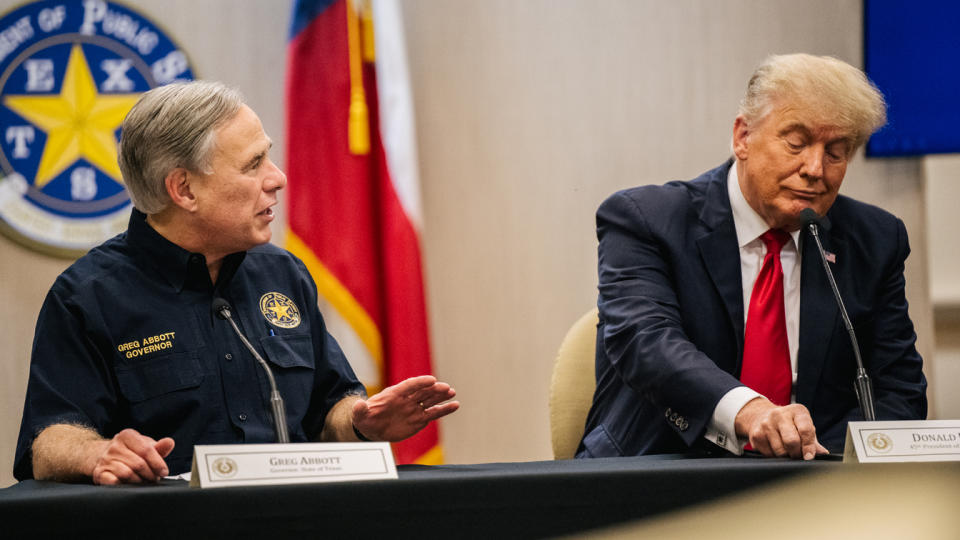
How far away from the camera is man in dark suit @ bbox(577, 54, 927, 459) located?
1954mm

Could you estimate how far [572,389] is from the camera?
221 centimetres

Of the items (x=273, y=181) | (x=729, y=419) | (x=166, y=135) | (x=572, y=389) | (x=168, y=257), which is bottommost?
(x=572, y=389)

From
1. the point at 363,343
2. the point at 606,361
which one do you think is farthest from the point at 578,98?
the point at 606,361

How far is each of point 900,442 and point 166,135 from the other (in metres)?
1.28

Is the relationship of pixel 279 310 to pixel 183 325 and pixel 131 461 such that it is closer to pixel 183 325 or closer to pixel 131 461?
pixel 183 325

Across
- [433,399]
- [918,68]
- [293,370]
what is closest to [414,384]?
[433,399]

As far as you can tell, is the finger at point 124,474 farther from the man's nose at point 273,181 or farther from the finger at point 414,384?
the man's nose at point 273,181

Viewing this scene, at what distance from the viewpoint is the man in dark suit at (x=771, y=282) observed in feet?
6.41

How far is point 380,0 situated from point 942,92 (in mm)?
1791

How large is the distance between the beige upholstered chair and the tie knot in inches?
16.6

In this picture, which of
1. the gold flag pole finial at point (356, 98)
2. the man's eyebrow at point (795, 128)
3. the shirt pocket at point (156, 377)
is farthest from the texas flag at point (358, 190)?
the man's eyebrow at point (795, 128)

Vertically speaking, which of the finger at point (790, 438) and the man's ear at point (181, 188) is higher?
the man's ear at point (181, 188)

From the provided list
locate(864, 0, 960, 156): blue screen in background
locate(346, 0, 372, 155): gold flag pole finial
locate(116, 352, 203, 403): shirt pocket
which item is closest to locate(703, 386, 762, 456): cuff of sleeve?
locate(116, 352, 203, 403): shirt pocket

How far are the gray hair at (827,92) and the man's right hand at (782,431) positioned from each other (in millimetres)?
633
